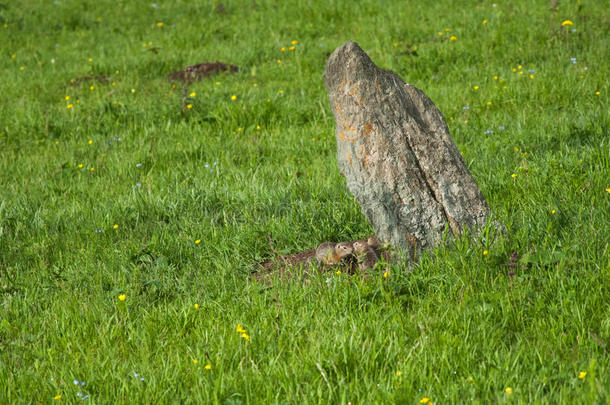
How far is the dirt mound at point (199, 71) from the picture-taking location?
30.5 ft

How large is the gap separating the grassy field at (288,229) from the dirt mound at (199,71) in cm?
25

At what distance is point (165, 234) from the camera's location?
488 centimetres

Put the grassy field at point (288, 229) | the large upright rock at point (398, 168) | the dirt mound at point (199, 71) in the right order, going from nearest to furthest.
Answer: the grassy field at point (288, 229), the large upright rock at point (398, 168), the dirt mound at point (199, 71)

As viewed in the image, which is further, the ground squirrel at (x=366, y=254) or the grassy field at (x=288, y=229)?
the ground squirrel at (x=366, y=254)

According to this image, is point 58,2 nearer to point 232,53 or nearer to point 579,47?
point 232,53

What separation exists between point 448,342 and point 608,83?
5093mm

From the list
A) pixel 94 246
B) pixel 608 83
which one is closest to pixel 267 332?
pixel 94 246

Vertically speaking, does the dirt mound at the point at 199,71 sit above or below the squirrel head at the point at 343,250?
below

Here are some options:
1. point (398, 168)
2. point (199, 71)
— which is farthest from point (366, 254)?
point (199, 71)

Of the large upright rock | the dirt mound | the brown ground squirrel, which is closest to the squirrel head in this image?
the brown ground squirrel

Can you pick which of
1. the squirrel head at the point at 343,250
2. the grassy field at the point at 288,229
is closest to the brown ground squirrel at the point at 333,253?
the squirrel head at the point at 343,250

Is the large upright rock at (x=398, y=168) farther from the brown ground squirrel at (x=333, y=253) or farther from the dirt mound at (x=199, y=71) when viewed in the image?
the dirt mound at (x=199, y=71)

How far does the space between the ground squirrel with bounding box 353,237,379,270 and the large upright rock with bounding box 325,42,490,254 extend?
12cm

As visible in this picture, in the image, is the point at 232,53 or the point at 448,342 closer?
the point at 448,342
